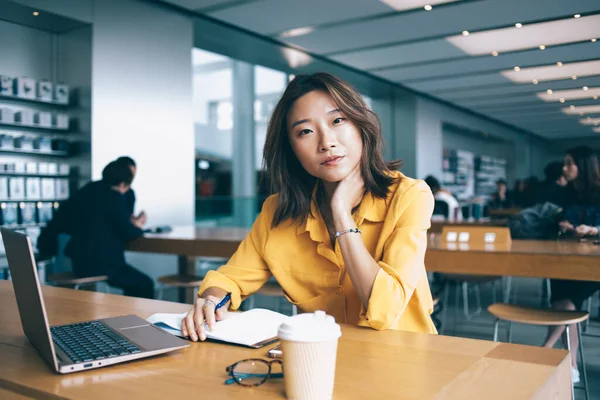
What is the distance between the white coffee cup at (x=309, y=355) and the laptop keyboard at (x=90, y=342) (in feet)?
1.17

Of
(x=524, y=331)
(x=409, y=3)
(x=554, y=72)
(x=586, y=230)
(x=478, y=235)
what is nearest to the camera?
(x=478, y=235)

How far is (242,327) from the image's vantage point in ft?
3.72

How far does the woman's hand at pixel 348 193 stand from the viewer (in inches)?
51.0

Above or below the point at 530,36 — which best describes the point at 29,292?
below

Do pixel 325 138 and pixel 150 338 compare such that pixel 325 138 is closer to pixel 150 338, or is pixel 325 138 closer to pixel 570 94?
pixel 150 338

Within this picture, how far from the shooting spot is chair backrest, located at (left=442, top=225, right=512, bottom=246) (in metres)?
2.90

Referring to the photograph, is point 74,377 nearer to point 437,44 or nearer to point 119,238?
point 119,238

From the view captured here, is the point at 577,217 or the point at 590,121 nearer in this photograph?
the point at 577,217

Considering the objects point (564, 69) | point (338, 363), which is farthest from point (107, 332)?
point (564, 69)

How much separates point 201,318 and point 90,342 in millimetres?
228

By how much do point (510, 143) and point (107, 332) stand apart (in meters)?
17.0

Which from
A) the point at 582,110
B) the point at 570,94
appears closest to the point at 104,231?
the point at 570,94

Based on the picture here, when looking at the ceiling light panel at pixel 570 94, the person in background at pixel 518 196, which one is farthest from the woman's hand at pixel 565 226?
the ceiling light panel at pixel 570 94

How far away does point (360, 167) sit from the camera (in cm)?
142
